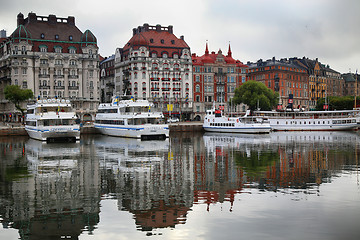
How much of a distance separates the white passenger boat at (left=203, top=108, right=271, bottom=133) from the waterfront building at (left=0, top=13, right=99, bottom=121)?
35088 millimetres

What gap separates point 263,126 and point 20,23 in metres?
69.8

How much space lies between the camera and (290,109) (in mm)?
104188

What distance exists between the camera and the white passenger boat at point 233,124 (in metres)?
87.1

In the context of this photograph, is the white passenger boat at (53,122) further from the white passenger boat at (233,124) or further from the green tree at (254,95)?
the green tree at (254,95)

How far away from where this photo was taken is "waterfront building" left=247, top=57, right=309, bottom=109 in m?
147

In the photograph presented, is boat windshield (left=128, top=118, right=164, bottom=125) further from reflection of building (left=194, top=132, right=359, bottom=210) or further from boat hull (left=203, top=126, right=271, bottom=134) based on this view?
boat hull (left=203, top=126, right=271, bottom=134)

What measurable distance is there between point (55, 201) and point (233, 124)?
69.0 m

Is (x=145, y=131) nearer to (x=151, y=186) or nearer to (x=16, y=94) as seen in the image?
(x=151, y=186)

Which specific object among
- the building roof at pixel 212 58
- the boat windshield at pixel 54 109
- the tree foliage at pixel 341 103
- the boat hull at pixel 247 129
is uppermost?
the building roof at pixel 212 58

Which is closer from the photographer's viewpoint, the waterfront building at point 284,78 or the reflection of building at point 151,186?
the reflection of building at point 151,186

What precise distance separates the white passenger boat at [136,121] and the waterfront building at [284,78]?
77282 mm

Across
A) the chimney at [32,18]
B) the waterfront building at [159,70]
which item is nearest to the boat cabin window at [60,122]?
the waterfront building at [159,70]

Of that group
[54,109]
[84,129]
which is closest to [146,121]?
[54,109]

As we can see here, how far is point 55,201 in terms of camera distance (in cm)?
2369
